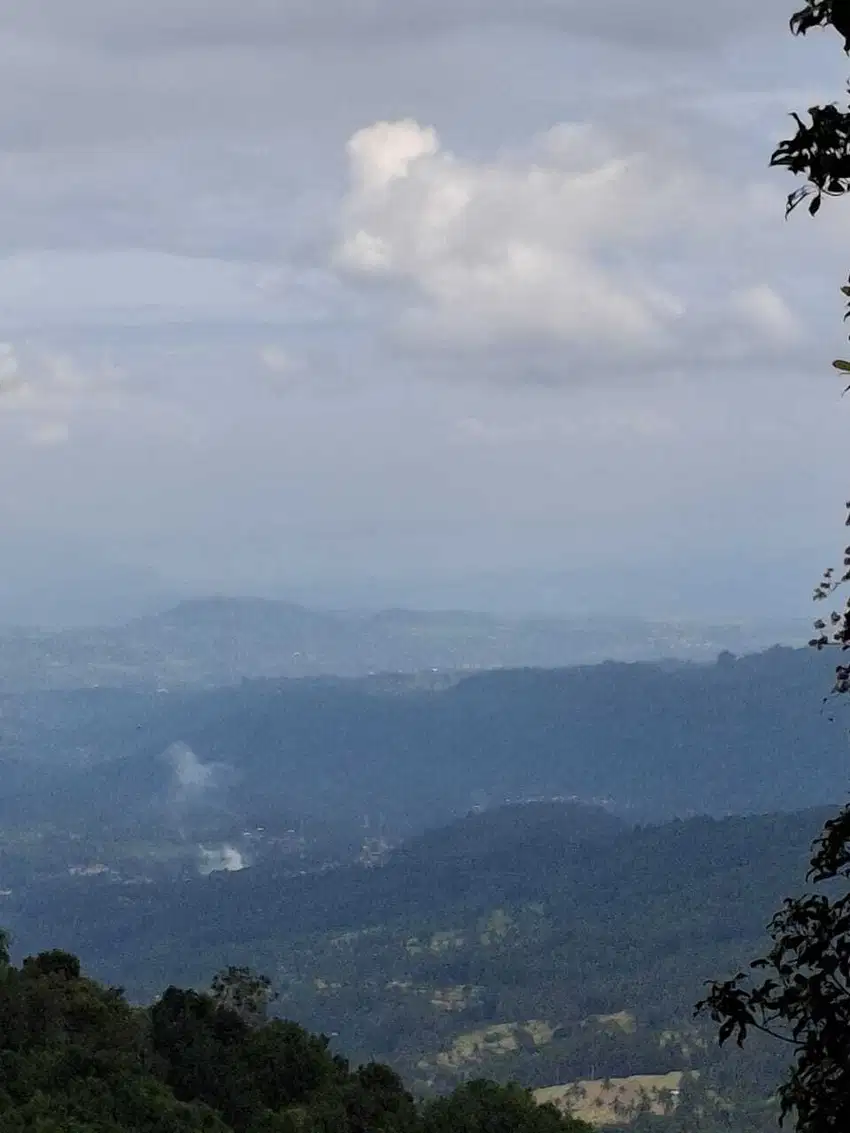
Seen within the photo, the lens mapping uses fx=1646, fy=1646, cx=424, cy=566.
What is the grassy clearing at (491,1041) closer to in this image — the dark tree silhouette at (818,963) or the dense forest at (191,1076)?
the dense forest at (191,1076)

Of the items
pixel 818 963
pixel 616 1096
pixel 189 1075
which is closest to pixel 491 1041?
pixel 616 1096

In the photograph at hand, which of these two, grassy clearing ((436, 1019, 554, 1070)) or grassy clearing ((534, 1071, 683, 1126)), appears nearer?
grassy clearing ((534, 1071, 683, 1126))

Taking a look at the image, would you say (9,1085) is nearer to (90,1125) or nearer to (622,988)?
(90,1125)

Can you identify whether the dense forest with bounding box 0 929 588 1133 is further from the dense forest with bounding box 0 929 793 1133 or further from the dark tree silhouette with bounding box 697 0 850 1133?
the dark tree silhouette with bounding box 697 0 850 1133

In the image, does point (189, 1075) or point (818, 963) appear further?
point (189, 1075)

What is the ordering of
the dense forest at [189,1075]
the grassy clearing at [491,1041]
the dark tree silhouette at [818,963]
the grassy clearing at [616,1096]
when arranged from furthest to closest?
the grassy clearing at [491,1041] < the grassy clearing at [616,1096] < the dense forest at [189,1075] < the dark tree silhouette at [818,963]

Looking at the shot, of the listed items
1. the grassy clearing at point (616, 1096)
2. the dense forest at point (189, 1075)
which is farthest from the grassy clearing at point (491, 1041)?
the dense forest at point (189, 1075)

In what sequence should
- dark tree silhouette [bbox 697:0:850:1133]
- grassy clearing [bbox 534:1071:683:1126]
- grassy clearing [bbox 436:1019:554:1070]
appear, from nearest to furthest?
dark tree silhouette [bbox 697:0:850:1133], grassy clearing [bbox 534:1071:683:1126], grassy clearing [bbox 436:1019:554:1070]

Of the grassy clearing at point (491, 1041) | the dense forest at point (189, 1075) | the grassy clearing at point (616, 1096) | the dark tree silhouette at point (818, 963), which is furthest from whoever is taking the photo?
the grassy clearing at point (491, 1041)

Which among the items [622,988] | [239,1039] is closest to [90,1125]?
[239,1039]

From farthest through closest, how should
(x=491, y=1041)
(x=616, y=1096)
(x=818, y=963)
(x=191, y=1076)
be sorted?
(x=491, y=1041) → (x=616, y=1096) → (x=191, y=1076) → (x=818, y=963)

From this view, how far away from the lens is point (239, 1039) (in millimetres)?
48500

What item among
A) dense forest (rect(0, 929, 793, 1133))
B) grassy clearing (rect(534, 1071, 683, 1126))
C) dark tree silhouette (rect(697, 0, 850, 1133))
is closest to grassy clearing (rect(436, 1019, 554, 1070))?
grassy clearing (rect(534, 1071, 683, 1126))

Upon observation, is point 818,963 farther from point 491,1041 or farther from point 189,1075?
point 491,1041
